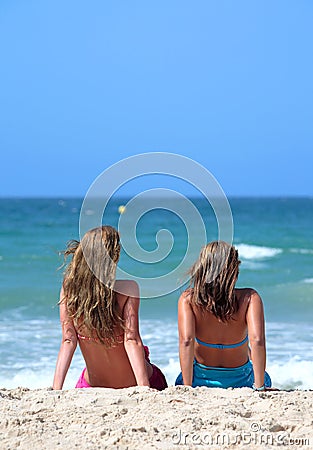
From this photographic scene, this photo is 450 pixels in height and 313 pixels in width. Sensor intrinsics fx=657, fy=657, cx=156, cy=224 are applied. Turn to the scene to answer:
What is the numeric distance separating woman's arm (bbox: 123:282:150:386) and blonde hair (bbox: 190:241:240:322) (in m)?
0.37

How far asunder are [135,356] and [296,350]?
388cm

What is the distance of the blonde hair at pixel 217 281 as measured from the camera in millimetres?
3863

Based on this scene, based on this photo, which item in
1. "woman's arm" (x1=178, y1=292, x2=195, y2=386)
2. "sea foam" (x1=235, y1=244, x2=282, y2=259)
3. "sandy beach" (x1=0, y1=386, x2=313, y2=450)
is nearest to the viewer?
"sandy beach" (x1=0, y1=386, x2=313, y2=450)

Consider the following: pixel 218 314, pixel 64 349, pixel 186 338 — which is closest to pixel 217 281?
pixel 218 314

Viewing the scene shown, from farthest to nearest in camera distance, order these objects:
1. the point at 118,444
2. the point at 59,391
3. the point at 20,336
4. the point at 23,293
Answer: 1. the point at 23,293
2. the point at 20,336
3. the point at 59,391
4. the point at 118,444

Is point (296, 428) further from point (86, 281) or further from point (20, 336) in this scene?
point (20, 336)

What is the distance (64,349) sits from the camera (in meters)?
3.84

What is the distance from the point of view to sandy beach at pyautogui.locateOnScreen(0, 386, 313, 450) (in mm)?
2920

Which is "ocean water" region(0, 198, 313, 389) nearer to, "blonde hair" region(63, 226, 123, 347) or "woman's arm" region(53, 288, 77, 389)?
"woman's arm" region(53, 288, 77, 389)

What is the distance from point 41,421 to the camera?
3.17 m

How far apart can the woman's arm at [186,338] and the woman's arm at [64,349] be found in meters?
0.63

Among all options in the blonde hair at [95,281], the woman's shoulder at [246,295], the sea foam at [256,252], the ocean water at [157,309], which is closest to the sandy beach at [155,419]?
the blonde hair at [95,281]

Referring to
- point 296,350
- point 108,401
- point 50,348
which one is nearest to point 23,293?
point 50,348

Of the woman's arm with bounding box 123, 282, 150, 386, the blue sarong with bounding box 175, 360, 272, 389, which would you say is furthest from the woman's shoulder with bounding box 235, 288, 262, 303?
the woman's arm with bounding box 123, 282, 150, 386
